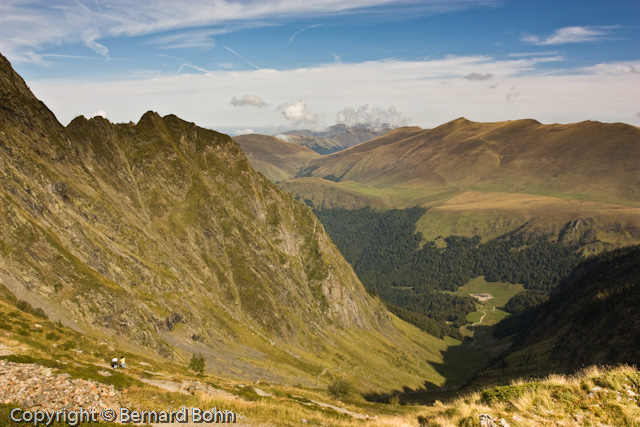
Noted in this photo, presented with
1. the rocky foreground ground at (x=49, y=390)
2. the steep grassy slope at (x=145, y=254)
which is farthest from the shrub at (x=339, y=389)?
the rocky foreground ground at (x=49, y=390)

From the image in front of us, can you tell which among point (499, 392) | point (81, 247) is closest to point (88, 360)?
point (499, 392)

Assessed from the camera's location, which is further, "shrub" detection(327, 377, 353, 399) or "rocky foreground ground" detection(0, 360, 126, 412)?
"shrub" detection(327, 377, 353, 399)

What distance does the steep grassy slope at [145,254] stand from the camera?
85.4 metres

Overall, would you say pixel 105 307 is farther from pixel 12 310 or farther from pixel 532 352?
pixel 532 352

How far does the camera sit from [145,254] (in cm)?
12431

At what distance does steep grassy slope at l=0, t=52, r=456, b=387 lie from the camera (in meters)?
85.4

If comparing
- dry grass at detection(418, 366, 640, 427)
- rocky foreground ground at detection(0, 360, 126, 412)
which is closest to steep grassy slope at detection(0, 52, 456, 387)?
rocky foreground ground at detection(0, 360, 126, 412)

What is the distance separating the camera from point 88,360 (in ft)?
161

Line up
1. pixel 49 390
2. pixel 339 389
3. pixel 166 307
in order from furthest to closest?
pixel 166 307
pixel 339 389
pixel 49 390
